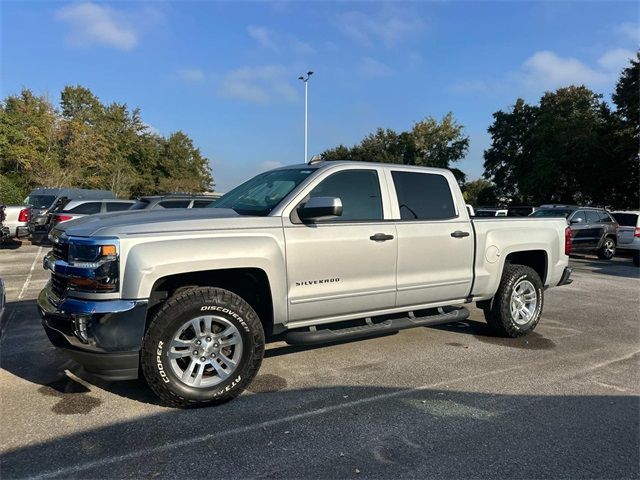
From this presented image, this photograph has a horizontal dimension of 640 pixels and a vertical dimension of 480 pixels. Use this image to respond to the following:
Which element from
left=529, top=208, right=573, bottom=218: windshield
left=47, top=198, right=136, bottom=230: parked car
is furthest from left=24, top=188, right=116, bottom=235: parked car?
left=529, top=208, right=573, bottom=218: windshield

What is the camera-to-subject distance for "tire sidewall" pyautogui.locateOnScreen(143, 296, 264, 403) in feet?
12.3

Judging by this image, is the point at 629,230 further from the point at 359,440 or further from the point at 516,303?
the point at 359,440

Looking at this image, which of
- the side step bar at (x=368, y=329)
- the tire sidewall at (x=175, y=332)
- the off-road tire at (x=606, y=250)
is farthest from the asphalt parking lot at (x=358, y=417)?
the off-road tire at (x=606, y=250)

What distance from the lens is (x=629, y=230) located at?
16.7 metres

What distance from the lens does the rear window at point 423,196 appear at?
521 cm

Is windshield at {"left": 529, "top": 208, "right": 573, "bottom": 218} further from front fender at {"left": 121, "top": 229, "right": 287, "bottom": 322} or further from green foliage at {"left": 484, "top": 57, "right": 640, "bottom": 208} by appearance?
green foliage at {"left": 484, "top": 57, "right": 640, "bottom": 208}

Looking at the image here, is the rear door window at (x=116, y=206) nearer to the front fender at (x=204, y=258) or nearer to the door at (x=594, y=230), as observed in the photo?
the front fender at (x=204, y=258)

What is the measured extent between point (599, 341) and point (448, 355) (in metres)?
2.14

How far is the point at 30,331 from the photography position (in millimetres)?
6027

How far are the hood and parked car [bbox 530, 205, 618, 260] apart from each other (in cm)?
1416

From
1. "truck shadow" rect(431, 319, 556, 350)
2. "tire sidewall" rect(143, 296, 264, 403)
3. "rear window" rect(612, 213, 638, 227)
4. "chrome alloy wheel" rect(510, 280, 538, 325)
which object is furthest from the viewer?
"rear window" rect(612, 213, 638, 227)

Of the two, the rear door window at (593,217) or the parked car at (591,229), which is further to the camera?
the rear door window at (593,217)

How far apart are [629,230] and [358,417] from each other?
53.7 feet

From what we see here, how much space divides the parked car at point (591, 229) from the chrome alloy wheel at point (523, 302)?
35.8 feet
